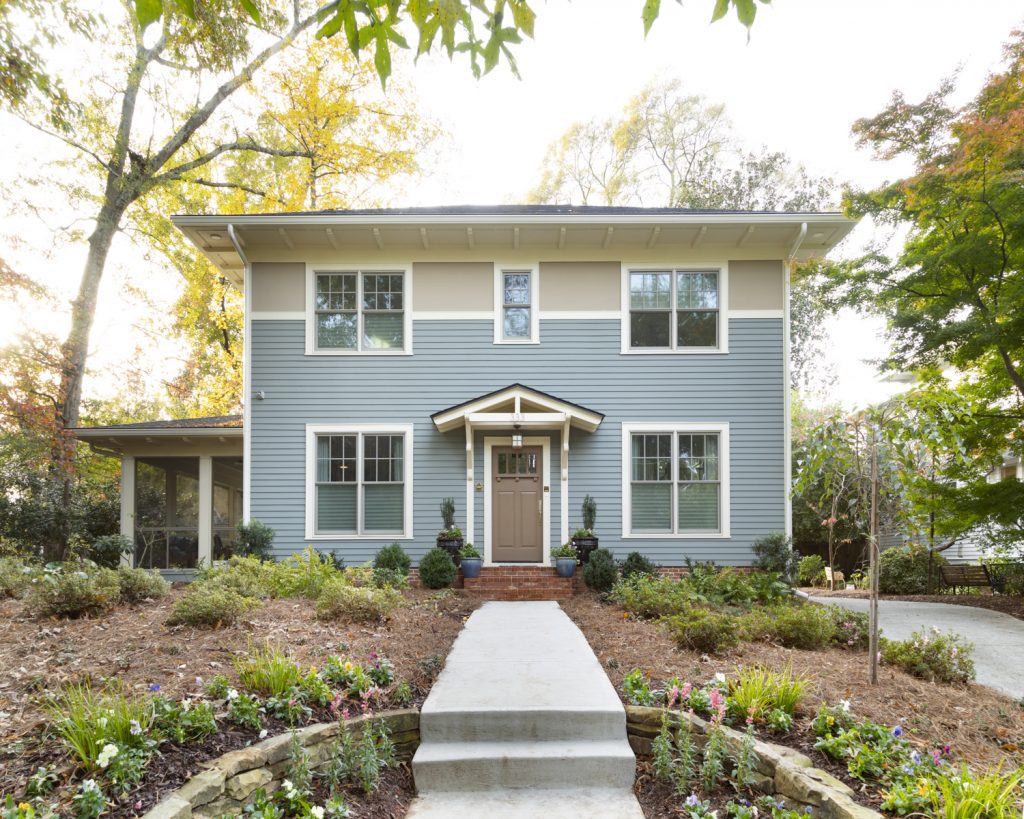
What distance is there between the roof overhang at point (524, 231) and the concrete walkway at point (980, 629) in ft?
18.9

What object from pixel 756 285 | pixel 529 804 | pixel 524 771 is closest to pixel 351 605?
pixel 524 771

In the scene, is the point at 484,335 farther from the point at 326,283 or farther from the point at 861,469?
the point at 861,469

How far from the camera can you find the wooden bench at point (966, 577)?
13.3 meters

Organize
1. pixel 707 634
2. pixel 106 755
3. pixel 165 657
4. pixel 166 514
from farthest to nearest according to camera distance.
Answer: pixel 166 514
pixel 707 634
pixel 165 657
pixel 106 755

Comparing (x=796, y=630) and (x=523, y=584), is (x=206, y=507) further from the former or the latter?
(x=796, y=630)

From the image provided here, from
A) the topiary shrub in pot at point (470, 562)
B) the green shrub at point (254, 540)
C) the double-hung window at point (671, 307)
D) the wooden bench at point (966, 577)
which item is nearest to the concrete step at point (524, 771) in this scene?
the topiary shrub in pot at point (470, 562)

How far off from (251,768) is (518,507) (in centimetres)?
773

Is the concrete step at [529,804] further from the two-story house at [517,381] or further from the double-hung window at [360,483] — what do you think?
the double-hung window at [360,483]

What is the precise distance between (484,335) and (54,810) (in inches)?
356

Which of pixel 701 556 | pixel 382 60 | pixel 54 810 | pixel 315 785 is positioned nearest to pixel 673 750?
pixel 315 785

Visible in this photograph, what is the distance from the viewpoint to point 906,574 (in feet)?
44.5

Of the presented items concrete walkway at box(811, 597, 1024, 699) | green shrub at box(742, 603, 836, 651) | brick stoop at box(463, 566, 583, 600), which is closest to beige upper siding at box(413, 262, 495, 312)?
brick stoop at box(463, 566, 583, 600)

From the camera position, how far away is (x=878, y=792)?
3307 millimetres

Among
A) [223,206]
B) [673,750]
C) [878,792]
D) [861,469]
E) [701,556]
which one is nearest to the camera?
[878,792]
